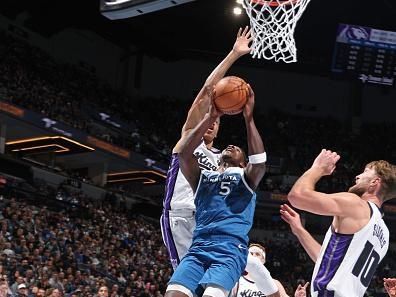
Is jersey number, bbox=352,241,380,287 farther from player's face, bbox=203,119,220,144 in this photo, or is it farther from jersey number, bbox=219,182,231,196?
player's face, bbox=203,119,220,144

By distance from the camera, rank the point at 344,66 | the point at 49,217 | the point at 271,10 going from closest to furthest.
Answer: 1. the point at 271,10
2. the point at 49,217
3. the point at 344,66

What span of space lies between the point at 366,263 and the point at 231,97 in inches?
54.1

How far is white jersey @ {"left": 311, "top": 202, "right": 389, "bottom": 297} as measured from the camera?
13.7 feet

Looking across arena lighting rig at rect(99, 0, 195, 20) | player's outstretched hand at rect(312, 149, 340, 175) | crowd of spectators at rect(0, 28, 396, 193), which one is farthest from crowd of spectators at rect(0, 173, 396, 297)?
player's outstretched hand at rect(312, 149, 340, 175)

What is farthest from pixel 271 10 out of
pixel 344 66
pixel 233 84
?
pixel 344 66

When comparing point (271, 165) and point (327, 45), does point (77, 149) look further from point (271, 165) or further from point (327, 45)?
point (327, 45)

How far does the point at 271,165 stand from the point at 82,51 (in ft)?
31.1

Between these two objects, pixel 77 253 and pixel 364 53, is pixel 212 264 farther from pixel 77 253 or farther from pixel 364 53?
pixel 364 53

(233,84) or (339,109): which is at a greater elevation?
(233,84)

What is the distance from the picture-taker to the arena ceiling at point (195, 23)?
2672 cm

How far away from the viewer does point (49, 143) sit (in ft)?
83.3

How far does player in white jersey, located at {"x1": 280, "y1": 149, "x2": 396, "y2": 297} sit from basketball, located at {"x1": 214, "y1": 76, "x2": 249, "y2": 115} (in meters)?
0.71

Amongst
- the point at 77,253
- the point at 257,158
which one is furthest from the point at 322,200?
the point at 77,253

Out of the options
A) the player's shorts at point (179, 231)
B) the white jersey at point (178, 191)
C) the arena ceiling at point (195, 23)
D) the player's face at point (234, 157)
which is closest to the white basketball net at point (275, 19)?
the white jersey at point (178, 191)
